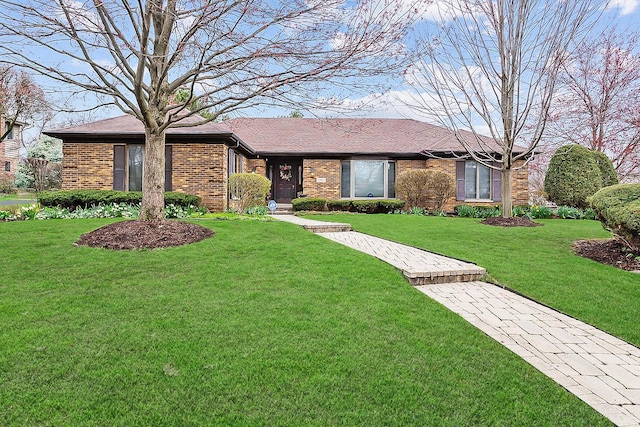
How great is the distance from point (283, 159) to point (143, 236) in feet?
38.4

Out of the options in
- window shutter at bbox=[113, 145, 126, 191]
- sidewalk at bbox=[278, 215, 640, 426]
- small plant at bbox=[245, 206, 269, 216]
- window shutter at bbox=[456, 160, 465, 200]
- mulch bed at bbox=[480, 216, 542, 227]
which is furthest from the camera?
window shutter at bbox=[456, 160, 465, 200]

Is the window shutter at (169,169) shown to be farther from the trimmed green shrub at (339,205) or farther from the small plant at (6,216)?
the trimmed green shrub at (339,205)

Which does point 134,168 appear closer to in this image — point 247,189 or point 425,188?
point 247,189

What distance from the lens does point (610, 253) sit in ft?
22.6

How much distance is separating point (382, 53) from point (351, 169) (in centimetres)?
1107

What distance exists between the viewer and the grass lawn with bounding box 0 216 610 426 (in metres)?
2.27

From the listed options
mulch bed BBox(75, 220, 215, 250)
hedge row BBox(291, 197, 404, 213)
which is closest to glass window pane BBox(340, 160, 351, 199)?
hedge row BBox(291, 197, 404, 213)

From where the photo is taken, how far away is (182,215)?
11219 mm

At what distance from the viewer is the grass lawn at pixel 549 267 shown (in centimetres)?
429

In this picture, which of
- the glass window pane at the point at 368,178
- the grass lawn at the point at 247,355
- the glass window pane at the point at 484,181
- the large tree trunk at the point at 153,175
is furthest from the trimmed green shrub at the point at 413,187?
the grass lawn at the point at 247,355

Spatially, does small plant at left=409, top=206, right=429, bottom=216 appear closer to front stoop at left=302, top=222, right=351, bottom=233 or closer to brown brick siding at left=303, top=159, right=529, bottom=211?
brown brick siding at left=303, top=159, right=529, bottom=211

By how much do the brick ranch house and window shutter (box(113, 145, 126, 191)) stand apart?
0.03 metres

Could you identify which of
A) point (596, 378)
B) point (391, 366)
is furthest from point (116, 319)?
point (596, 378)

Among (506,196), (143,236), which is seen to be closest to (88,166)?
(143,236)
